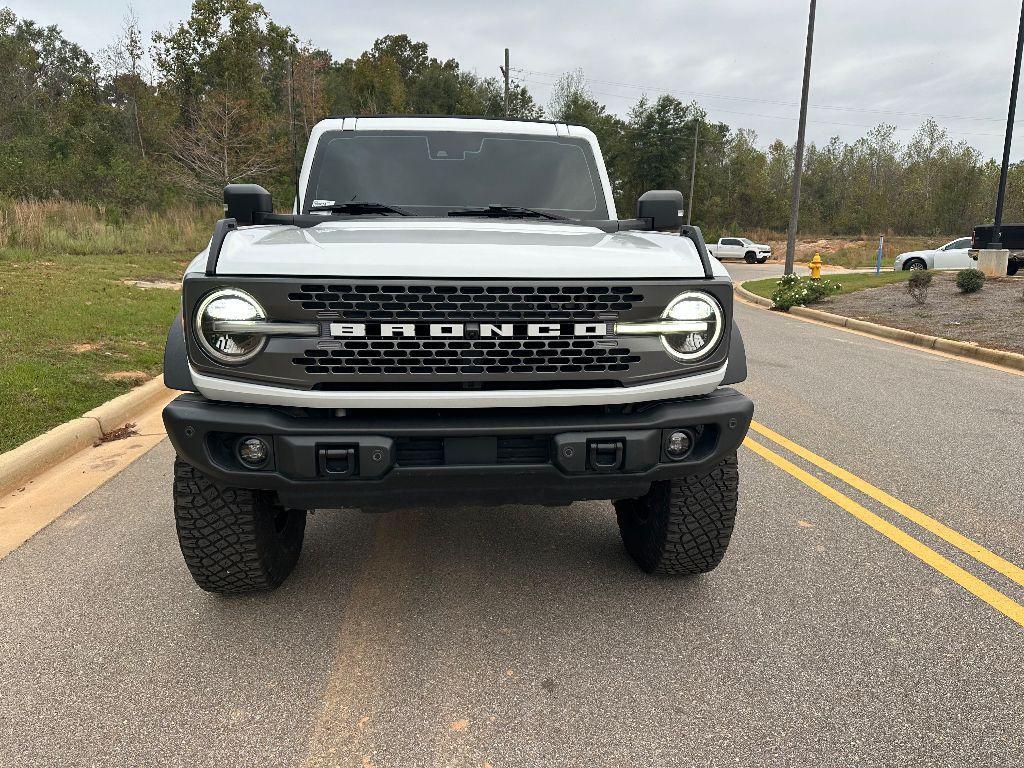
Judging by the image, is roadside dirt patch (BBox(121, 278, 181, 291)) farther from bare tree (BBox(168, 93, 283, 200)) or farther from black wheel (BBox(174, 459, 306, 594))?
bare tree (BBox(168, 93, 283, 200))

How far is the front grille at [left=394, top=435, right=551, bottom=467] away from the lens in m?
2.43

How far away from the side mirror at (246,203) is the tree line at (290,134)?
9990 mm

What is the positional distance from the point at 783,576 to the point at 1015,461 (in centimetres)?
287

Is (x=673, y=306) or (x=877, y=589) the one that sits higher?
(x=673, y=306)

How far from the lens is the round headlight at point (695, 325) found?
2.55m

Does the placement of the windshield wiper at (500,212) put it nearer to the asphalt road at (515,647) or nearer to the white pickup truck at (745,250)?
the asphalt road at (515,647)

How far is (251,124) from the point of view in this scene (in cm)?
3077

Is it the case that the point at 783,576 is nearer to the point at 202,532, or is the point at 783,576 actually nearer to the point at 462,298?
the point at 462,298

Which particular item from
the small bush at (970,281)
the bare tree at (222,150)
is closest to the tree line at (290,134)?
the bare tree at (222,150)

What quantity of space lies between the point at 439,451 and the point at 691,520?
3.63 feet

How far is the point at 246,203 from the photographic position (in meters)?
3.36

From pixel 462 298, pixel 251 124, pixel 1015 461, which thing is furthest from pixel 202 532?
pixel 251 124

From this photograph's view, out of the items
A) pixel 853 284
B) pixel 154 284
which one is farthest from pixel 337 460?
pixel 853 284

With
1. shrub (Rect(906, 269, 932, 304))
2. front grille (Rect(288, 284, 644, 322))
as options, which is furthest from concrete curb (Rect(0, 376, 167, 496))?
shrub (Rect(906, 269, 932, 304))
